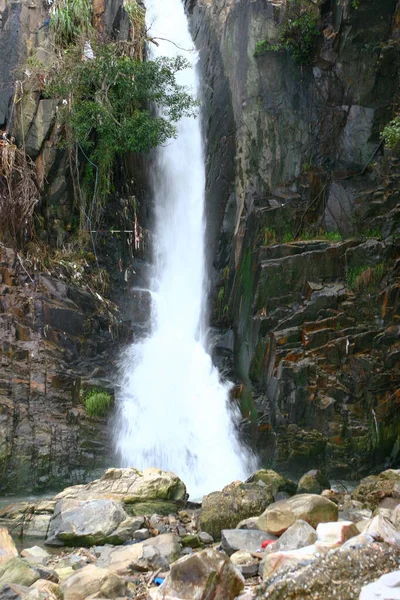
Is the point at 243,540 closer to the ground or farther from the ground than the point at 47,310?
closer to the ground

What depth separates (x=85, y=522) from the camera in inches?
305

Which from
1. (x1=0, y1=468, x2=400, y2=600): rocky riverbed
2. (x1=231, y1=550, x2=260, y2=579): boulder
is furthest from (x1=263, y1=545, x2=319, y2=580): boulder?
(x1=231, y1=550, x2=260, y2=579): boulder

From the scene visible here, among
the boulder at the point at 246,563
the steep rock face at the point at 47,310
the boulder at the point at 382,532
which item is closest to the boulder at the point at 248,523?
the boulder at the point at 246,563

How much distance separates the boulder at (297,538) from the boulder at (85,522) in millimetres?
2665

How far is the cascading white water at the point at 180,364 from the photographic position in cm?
1155

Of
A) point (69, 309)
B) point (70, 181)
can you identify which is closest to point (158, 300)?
point (69, 309)

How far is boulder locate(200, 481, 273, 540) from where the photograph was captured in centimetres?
752

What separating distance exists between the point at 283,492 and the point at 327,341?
363 cm

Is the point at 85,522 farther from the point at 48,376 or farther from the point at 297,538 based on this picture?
the point at 48,376

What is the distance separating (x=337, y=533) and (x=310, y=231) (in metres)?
9.30

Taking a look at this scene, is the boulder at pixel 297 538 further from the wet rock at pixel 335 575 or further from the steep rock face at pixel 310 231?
the steep rock face at pixel 310 231

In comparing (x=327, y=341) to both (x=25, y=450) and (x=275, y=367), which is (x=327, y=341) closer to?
(x=275, y=367)

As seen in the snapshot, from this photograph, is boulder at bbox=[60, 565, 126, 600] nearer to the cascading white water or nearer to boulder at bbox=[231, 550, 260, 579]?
boulder at bbox=[231, 550, 260, 579]

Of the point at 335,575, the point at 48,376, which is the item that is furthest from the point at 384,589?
the point at 48,376
